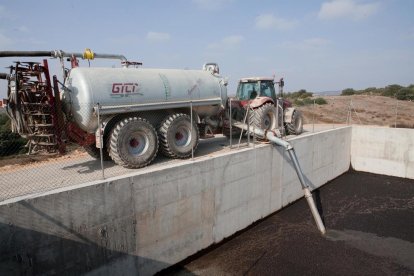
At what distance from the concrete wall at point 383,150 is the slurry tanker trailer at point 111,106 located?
35.5 feet

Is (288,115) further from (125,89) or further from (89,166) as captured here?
(89,166)

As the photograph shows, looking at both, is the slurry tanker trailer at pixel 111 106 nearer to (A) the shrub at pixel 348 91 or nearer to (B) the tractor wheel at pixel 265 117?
(B) the tractor wheel at pixel 265 117

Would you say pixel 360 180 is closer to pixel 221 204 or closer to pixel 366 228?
pixel 366 228

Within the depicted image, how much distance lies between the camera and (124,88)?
25.4 feet

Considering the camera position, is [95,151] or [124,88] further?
[95,151]

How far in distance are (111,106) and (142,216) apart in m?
2.68

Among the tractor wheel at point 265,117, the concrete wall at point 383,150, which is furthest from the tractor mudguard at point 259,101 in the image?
the concrete wall at point 383,150

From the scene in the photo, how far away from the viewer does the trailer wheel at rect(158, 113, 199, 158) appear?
866 cm

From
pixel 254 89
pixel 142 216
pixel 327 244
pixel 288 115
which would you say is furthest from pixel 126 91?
pixel 288 115

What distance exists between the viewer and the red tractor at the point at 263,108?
11516 mm

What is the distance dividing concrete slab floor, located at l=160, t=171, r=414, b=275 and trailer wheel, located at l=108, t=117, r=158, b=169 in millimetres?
2803

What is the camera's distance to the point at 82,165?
885 cm

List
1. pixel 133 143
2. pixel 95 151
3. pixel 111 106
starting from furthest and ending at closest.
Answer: pixel 95 151, pixel 133 143, pixel 111 106

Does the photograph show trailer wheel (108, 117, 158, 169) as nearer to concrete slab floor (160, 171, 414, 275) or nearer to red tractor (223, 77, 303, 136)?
concrete slab floor (160, 171, 414, 275)
